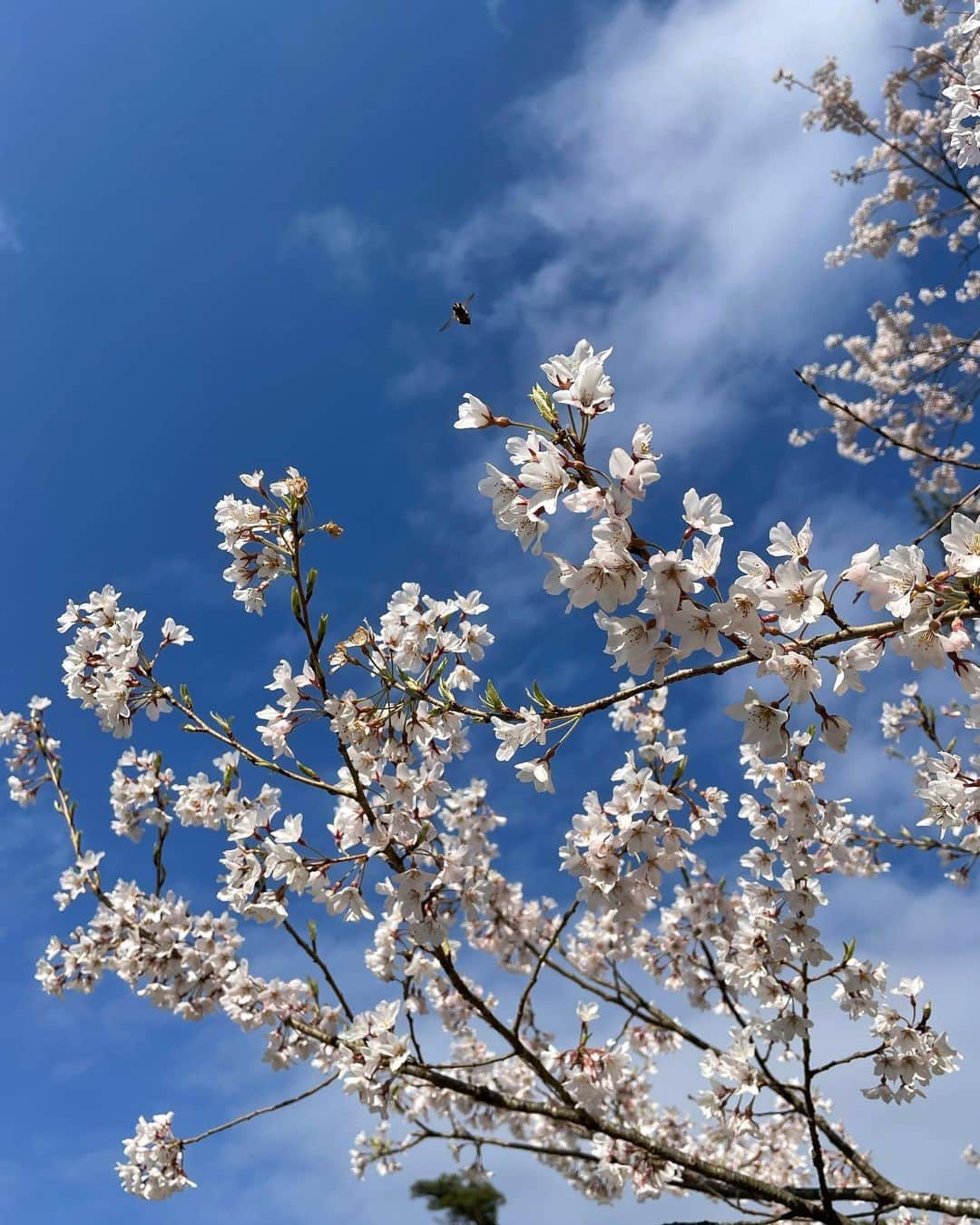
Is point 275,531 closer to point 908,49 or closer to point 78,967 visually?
point 78,967

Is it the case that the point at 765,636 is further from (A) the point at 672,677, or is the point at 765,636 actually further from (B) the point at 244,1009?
(B) the point at 244,1009

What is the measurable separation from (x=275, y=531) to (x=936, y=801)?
7.88 feet

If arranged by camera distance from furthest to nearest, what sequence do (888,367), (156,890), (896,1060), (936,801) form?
(888,367) → (156,890) → (896,1060) → (936,801)

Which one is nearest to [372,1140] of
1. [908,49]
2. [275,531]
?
[275,531]

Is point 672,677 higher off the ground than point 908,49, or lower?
lower

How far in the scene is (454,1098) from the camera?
7098mm

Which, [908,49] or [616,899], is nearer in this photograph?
[616,899]

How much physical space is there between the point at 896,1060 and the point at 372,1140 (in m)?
3.59

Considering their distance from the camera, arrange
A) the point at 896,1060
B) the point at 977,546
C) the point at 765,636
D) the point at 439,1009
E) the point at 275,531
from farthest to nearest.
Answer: the point at 439,1009 → the point at 896,1060 → the point at 275,531 → the point at 765,636 → the point at 977,546

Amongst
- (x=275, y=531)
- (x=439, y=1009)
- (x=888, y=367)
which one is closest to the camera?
(x=275, y=531)

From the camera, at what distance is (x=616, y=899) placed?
304cm

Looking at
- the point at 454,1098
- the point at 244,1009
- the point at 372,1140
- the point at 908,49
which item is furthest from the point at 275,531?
the point at 908,49

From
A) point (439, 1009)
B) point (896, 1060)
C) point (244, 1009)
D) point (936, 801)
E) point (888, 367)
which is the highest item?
point (888, 367)

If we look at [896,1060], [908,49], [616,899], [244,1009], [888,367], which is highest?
[888,367]
